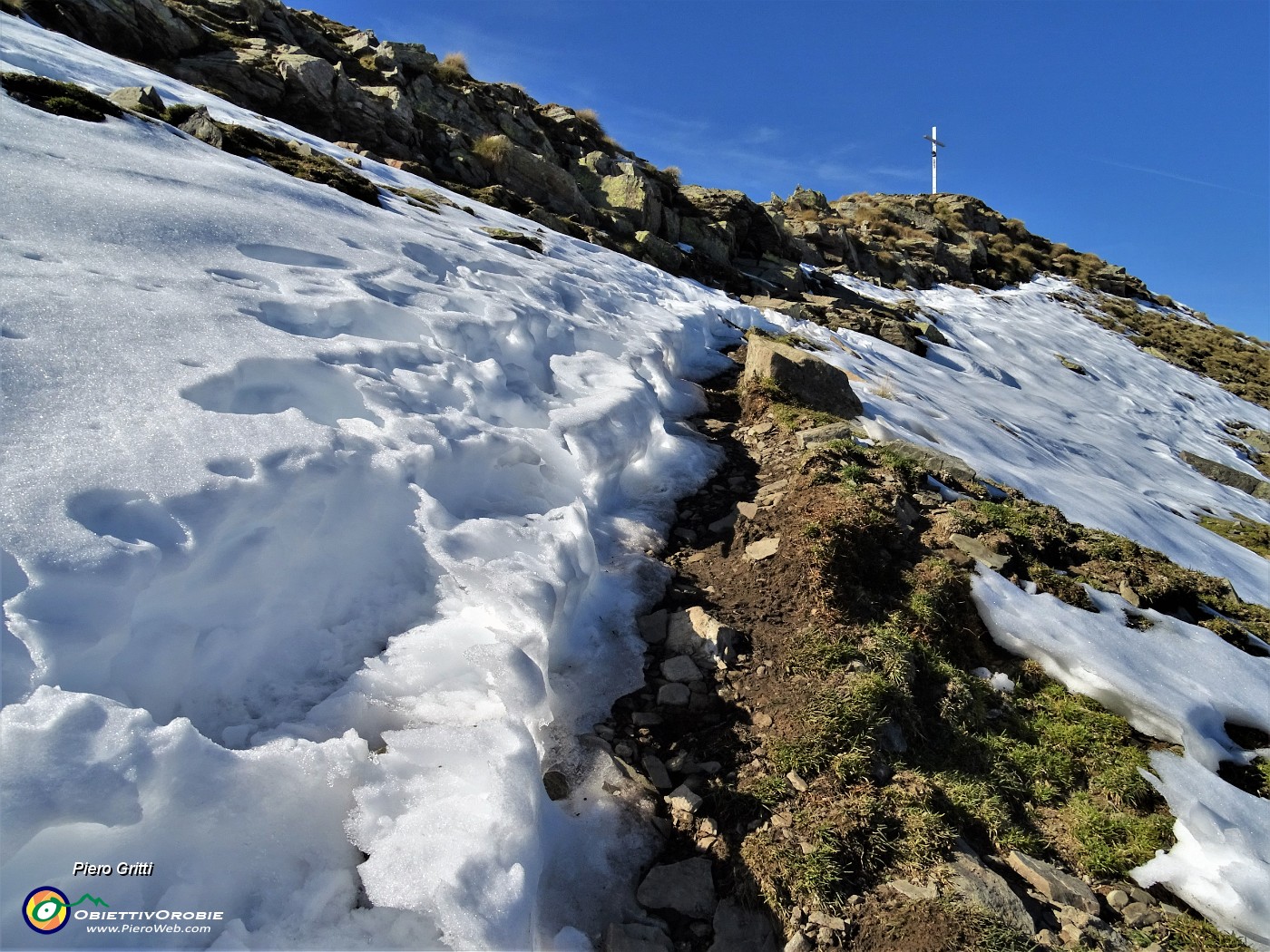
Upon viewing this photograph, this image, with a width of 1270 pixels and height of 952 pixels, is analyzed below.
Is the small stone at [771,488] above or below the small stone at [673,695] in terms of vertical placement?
above

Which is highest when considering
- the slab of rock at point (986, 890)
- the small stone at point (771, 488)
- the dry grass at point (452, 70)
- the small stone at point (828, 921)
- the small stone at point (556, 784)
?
the dry grass at point (452, 70)

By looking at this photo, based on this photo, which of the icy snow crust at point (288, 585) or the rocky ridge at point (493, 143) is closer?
the icy snow crust at point (288, 585)

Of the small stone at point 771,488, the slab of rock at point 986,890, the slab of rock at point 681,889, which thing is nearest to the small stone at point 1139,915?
the slab of rock at point 986,890

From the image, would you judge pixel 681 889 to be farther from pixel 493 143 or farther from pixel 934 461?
pixel 493 143

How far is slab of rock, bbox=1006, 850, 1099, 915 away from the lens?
322 centimetres

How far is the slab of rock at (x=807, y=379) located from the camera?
27.6 feet

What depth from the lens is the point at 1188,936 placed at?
3213 millimetres

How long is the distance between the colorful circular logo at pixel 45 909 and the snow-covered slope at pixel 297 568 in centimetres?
3

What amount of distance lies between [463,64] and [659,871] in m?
25.1

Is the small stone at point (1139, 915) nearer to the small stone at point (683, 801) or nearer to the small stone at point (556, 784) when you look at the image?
the small stone at point (683, 801)

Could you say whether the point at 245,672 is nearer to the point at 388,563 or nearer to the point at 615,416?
the point at 388,563

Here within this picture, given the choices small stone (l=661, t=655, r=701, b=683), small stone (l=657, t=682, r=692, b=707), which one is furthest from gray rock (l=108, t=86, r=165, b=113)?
small stone (l=657, t=682, r=692, b=707)

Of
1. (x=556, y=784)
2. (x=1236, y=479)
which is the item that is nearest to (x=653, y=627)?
(x=556, y=784)

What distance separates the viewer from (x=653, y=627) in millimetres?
4480
